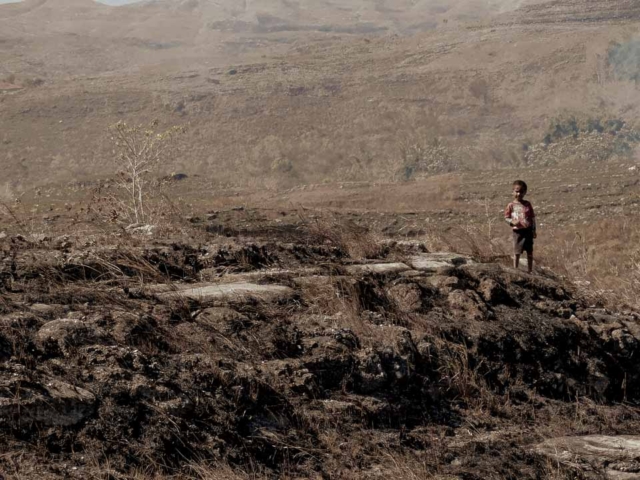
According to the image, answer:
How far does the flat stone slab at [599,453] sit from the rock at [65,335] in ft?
7.73

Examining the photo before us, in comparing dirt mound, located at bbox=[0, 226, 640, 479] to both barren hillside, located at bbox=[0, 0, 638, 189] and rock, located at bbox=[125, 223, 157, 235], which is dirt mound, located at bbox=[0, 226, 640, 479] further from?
barren hillside, located at bbox=[0, 0, 638, 189]

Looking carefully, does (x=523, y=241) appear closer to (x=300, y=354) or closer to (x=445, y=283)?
(x=445, y=283)

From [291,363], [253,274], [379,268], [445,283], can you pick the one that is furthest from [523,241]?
[291,363]

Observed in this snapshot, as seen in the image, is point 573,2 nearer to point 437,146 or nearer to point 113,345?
point 437,146

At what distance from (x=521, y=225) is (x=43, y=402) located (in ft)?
14.9

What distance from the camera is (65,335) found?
12.6 feet

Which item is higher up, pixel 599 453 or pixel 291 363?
pixel 291 363

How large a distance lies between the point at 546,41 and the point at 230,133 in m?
19.3

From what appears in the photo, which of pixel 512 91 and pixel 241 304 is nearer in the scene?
pixel 241 304

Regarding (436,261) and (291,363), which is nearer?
(291,363)

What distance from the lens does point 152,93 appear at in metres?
42.6

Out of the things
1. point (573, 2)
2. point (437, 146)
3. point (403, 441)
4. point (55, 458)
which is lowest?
point (437, 146)

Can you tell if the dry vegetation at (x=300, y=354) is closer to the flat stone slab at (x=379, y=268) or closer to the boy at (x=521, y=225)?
the flat stone slab at (x=379, y=268)

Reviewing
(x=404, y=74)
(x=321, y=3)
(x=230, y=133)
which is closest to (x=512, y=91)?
(x=404, y=74)
